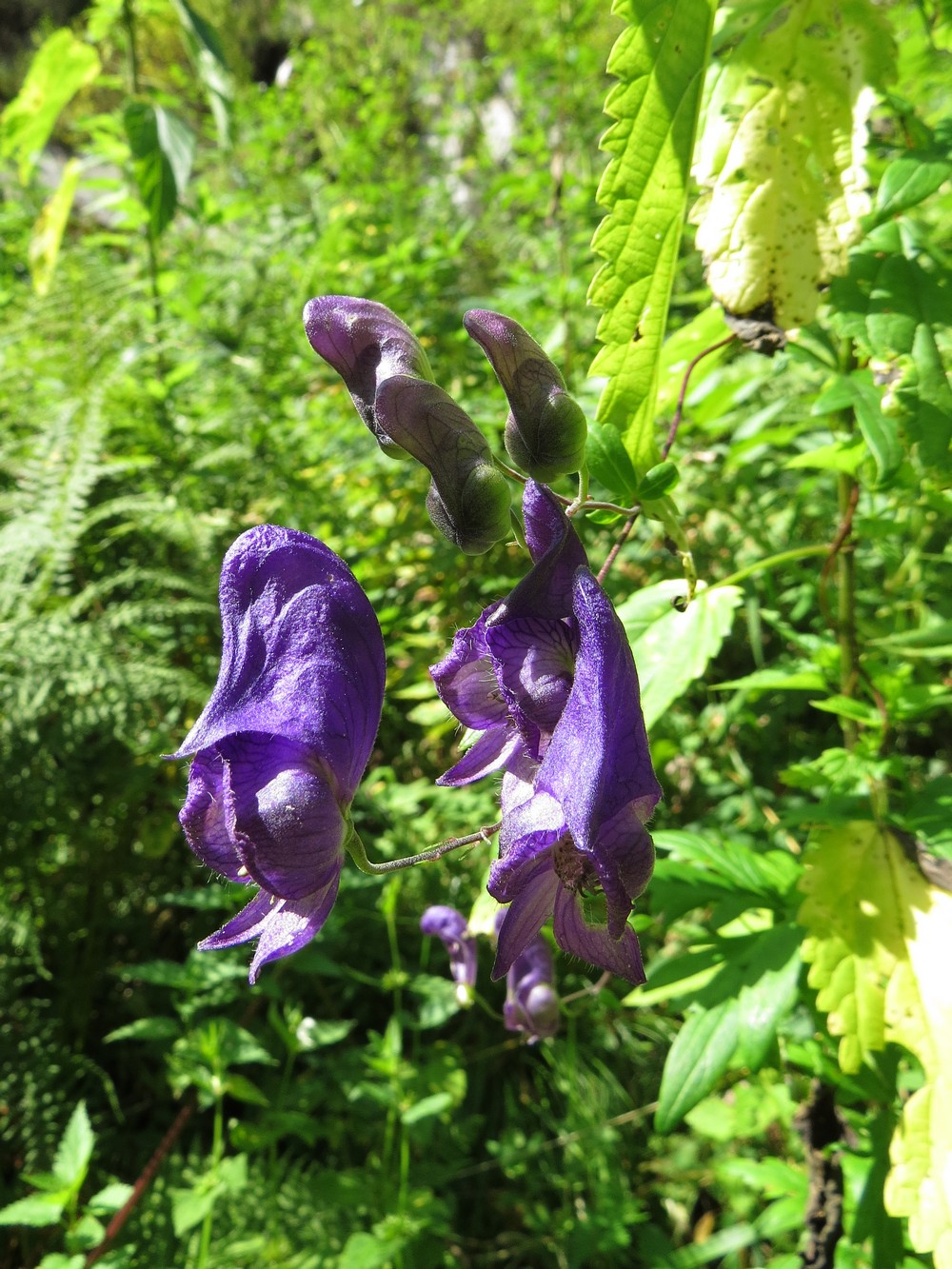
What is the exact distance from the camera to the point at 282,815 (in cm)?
48

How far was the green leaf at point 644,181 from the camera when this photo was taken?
554mm

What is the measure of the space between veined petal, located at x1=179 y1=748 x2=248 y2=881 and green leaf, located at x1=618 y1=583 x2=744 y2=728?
0.40 m

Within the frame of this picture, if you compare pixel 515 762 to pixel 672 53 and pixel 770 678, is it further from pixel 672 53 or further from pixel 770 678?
pixel 770 678

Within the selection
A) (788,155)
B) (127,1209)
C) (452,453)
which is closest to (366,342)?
(452,453)

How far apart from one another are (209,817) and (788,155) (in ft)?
2.35

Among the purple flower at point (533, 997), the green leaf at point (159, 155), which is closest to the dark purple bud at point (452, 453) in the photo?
the purple flower at point (533, 997)

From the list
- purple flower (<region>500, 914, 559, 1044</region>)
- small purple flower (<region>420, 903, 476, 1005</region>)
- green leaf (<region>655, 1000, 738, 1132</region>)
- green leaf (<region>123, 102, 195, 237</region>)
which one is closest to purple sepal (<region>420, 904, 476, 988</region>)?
small purple flower (<region>420, 903, 476, 1005</region>)

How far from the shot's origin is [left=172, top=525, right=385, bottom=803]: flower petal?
1.65 feet

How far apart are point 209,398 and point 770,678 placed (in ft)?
6.46

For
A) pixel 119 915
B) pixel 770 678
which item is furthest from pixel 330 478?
pixel 770 678

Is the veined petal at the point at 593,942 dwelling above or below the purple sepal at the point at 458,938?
above

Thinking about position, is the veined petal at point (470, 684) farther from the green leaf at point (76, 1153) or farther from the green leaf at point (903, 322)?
the green leaf at point (76, 1153)

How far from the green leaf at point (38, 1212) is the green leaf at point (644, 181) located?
1.15 meters

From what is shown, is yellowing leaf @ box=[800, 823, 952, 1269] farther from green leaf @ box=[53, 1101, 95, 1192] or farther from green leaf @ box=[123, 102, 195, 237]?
green leaf @ box=[123, 102, 195, 237]
